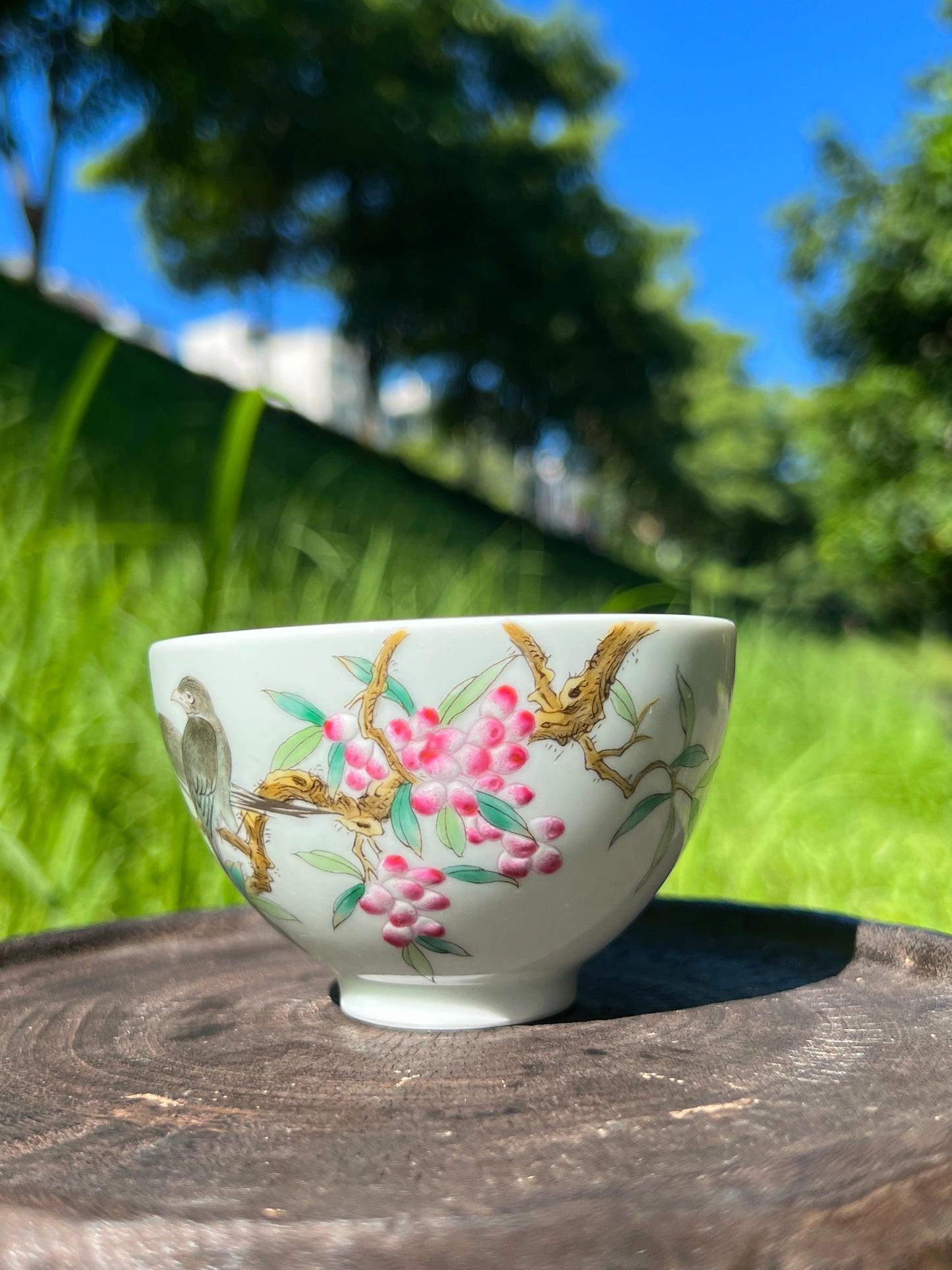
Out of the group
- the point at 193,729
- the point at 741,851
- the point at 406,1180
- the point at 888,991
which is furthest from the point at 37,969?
the point at 741,851

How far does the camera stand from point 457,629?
42 cm

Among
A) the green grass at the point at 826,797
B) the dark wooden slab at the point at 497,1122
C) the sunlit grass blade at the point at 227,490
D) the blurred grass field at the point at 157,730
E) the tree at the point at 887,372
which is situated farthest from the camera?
the tree at the point at 887,372

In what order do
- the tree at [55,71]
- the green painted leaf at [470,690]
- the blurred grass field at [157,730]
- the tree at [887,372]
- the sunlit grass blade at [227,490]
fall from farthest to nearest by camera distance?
the tree at [55,71] → the tree at [887,372] → the blurred grass field at [157,730] → the sunlit grass blade at [227,490] → the green painted leaf at [470,690]

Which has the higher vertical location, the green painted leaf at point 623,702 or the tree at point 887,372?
the tree at point 887,372

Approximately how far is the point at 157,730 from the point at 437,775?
98cm

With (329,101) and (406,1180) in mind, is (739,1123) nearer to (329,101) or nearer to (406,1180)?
Answer: (406,1180)

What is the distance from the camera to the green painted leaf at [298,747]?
0.44 meters

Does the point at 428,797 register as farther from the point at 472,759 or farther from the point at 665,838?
the point at 665,838

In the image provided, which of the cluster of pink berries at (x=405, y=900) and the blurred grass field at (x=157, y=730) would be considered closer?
the cluster of pink berries at (x=405, y=900)

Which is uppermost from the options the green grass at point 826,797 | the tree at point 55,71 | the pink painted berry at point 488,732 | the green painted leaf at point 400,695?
the tree at point 55,71

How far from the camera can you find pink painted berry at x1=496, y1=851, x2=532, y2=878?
0.44 metres

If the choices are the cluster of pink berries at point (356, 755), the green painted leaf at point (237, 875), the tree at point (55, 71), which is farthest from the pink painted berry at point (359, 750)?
the tree at point (55, 71)

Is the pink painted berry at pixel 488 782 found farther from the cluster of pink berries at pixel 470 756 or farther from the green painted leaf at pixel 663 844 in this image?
the green painted leaf at pixel 663 844

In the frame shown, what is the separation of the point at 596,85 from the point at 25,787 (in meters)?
16.3
